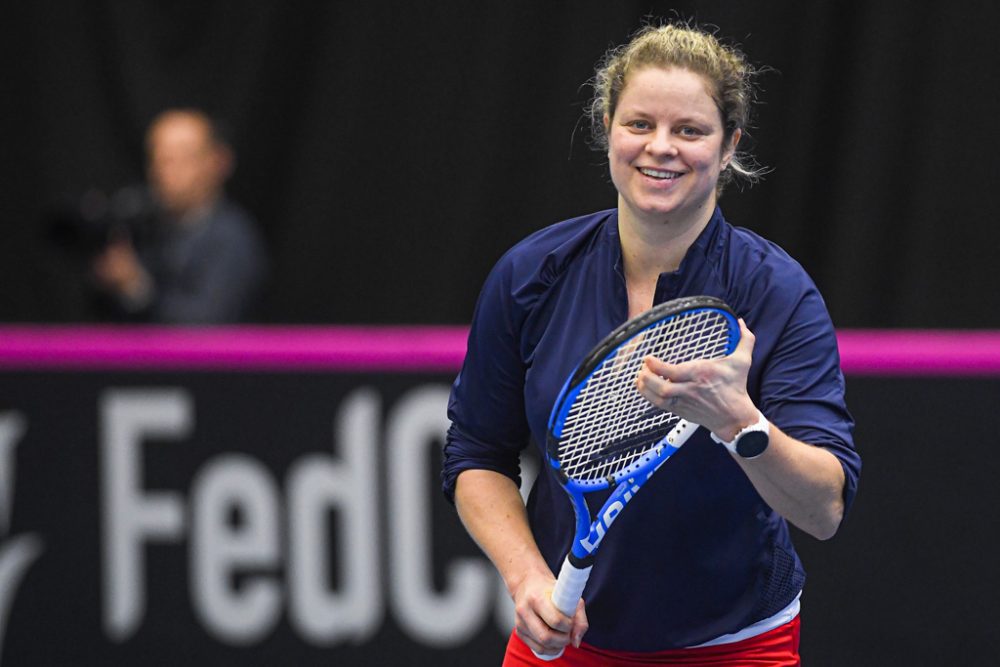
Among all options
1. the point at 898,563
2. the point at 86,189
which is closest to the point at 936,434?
the point at 898,563

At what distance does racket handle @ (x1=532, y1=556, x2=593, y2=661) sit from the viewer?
Result: 2.04 meters

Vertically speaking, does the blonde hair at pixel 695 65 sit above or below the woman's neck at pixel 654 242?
above

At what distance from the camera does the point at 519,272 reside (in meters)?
2.22

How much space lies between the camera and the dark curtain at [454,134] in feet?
16.7

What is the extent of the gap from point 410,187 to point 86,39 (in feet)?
4.41

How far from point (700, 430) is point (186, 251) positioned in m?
3.14

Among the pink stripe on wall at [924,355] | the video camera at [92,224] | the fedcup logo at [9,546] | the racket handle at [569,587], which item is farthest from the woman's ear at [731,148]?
the video camera at [92,224]

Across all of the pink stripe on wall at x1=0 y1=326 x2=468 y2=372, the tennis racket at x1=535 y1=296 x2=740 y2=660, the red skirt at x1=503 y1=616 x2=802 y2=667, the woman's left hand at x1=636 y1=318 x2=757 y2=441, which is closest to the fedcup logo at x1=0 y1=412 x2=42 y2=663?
the pink stripe on wall at x1=0 y1=326 x2=468 y2=372

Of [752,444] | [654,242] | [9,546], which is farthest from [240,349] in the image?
[752,444]

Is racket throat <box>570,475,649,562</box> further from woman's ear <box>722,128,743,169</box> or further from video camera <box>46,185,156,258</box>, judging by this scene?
video camera <box>46,185,156,258</box>

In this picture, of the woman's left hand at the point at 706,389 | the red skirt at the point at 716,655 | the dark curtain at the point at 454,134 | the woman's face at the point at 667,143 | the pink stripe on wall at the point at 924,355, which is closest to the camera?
the woman's left hand at the point at 706,389

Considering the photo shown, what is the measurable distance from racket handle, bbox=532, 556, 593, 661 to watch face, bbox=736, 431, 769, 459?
0.29 meters

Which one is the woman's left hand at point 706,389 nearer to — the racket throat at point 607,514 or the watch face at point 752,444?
the watch face at point 752,444

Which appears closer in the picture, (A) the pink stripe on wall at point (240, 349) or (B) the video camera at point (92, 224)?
(A) the pink stripe on wall at point (240, 349)
